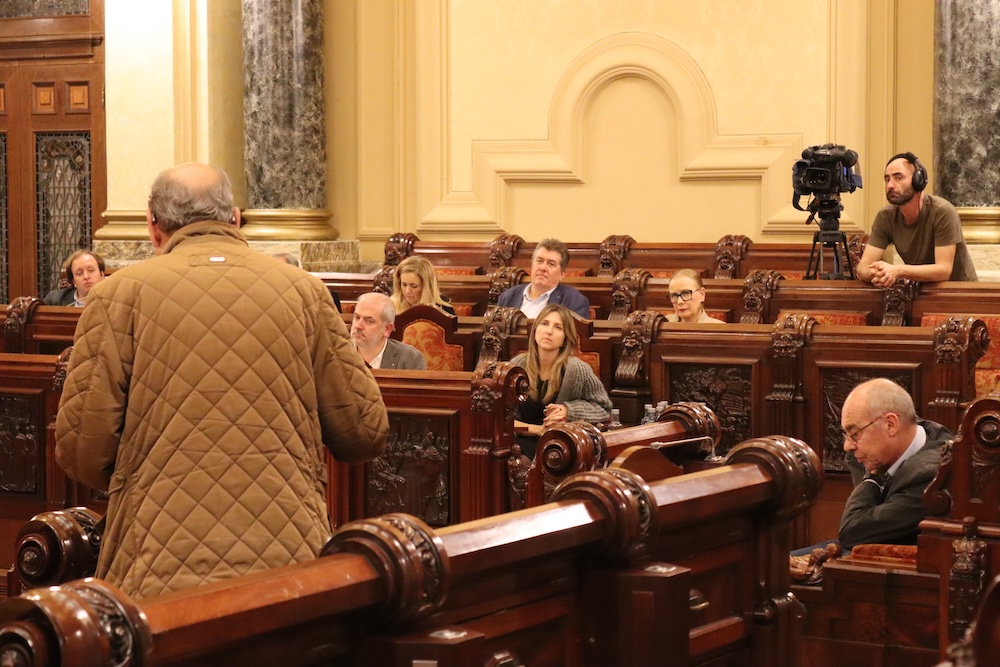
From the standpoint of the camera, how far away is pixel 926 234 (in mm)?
6758

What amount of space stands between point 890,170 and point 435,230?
463 cm

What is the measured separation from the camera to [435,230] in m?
10.6

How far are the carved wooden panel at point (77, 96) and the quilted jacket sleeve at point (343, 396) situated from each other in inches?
344

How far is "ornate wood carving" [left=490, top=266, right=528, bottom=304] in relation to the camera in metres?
8.06

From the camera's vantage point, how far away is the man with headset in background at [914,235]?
660cm

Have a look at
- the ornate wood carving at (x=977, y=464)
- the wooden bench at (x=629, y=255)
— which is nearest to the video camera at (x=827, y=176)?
the wooden bench at (x=629, y=255)

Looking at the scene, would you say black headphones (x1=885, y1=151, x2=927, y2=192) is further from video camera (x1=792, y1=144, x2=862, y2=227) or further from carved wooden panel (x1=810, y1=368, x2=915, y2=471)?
carved wooden panel (x1=810, y1=368, x2=915, y2=471)

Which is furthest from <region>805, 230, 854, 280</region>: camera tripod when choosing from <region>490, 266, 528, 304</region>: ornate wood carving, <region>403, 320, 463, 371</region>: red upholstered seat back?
<region>403, 320, 463, 371</region>: red upholstered seat back

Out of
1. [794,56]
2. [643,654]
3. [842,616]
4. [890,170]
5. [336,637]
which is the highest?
[794,56]

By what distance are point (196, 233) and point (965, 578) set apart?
2.25 m

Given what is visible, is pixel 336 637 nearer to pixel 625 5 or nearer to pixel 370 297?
pixel 370 297

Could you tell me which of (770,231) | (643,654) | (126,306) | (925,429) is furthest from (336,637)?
(770,231)

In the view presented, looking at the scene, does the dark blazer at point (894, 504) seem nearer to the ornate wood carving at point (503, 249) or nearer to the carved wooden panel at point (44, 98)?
the ornate wood carving at point (503, 249)

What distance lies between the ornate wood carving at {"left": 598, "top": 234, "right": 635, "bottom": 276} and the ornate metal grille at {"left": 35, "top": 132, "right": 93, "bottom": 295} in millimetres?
4169
